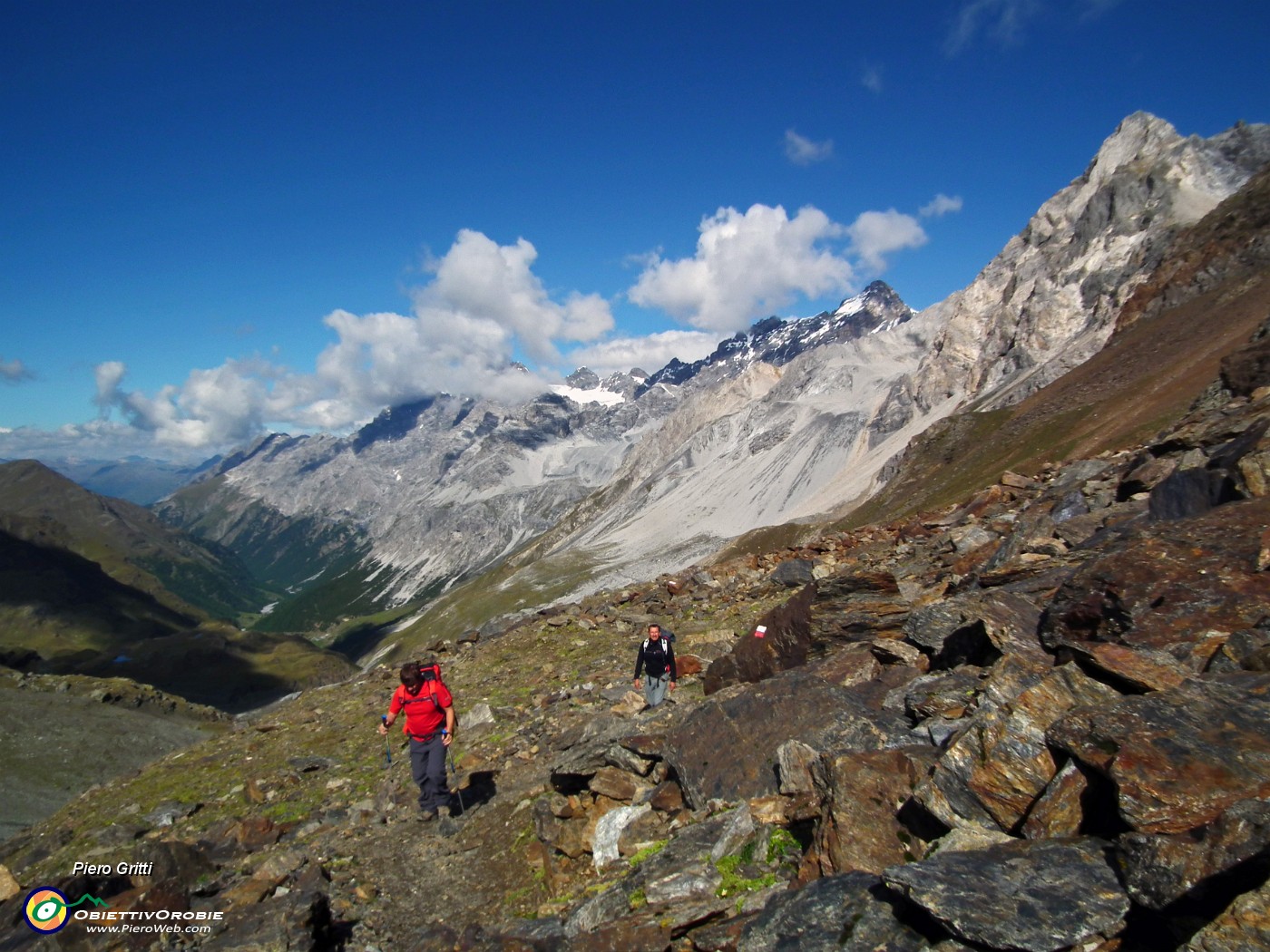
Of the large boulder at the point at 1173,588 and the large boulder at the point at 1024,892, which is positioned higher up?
the large boulder at the point at 1173,588

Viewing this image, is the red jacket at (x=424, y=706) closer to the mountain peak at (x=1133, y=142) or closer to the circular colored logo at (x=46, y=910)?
the circular colored logo at (x=46, y=910)

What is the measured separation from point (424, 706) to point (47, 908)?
6.72 metres

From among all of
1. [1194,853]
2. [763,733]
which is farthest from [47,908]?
[1194,853]

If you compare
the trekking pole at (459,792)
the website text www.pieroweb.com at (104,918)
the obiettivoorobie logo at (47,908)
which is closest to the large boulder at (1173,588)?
the trekking pole at (459,792)

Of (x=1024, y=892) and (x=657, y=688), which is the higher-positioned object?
(x=657, y=688)

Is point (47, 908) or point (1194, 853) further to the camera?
point (47, 908)

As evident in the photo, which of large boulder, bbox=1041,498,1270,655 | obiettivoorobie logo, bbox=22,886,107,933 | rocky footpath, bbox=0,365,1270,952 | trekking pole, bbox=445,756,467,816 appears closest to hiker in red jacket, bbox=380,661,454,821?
trekking pole, bbox=445,756,467,816

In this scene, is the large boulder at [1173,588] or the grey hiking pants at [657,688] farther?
the grey hiking pants at [657,688]

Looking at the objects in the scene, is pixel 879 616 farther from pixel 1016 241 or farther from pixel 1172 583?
pixel 1016 241

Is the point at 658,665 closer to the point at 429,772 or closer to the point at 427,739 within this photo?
the point at 427,739

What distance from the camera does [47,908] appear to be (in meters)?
10.9

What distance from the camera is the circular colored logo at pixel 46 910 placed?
10.7 metres

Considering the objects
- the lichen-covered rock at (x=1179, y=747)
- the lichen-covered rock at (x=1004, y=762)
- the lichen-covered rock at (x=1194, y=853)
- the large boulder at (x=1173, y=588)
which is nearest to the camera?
the lichen-covered rock at (x=1194, y=853)

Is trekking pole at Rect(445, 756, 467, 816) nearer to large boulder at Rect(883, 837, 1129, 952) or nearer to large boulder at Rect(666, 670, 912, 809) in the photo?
large boulder at Rect(666, 670, 912, 809)
